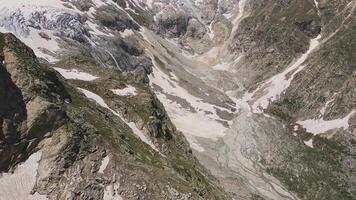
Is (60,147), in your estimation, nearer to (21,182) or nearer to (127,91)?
(21,182)

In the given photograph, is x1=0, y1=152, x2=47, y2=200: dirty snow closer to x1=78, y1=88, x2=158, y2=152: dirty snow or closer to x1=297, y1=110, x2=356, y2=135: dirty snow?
x1=78, y1=88, x2=158, y2=152: dirty snow

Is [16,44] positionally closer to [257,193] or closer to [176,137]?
[176,137]

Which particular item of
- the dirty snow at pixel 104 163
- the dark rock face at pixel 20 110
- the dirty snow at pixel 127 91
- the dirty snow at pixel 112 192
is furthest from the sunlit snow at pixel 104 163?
the dirty snow at pixel 127 91

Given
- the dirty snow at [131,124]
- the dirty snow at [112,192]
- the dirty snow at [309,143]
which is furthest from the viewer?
the dirty snow at [309,143]

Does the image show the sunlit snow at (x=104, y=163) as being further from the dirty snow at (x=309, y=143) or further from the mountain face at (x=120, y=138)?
the dirty snow at (x=309, y=143)

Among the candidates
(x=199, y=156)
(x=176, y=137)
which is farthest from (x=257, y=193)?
(x=176, y=137)

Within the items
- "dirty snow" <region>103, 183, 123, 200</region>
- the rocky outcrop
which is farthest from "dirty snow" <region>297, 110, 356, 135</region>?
"dirty snow" <region>103, 183, 123, 200</region>
